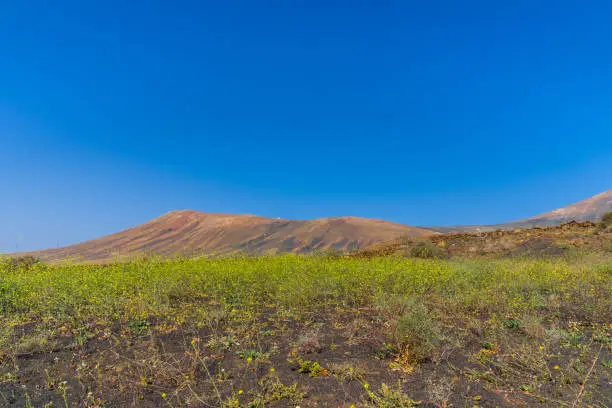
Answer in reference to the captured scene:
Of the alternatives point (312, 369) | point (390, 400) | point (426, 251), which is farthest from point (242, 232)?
point (390, 400)

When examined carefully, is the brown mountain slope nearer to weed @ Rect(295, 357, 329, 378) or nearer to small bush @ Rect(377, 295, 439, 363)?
small bush @ Rect(377, 295, 439, 363)

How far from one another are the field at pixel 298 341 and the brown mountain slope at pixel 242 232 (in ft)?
99.0

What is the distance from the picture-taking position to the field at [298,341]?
347 cm

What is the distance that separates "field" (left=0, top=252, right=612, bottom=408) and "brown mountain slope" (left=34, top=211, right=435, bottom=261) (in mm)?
30168

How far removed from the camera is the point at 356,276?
8531mm

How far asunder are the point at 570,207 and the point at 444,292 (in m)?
155

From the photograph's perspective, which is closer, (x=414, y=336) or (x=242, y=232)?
(x=414, y=336)

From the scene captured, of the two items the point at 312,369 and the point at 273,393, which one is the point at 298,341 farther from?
the point at 273,393

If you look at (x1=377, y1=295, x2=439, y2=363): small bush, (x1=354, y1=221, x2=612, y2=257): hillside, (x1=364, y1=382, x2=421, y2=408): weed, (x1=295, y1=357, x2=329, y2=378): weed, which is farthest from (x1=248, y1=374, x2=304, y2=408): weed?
(x1=354, y1=221, x2=612, y2=257): hillside

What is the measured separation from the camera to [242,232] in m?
47.8

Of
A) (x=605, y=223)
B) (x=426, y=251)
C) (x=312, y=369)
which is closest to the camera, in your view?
(x=312, y=369)

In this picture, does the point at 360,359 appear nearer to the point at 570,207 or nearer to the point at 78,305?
the point at 78,305

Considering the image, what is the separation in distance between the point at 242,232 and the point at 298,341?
44169mm

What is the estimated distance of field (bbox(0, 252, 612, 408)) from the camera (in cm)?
347
